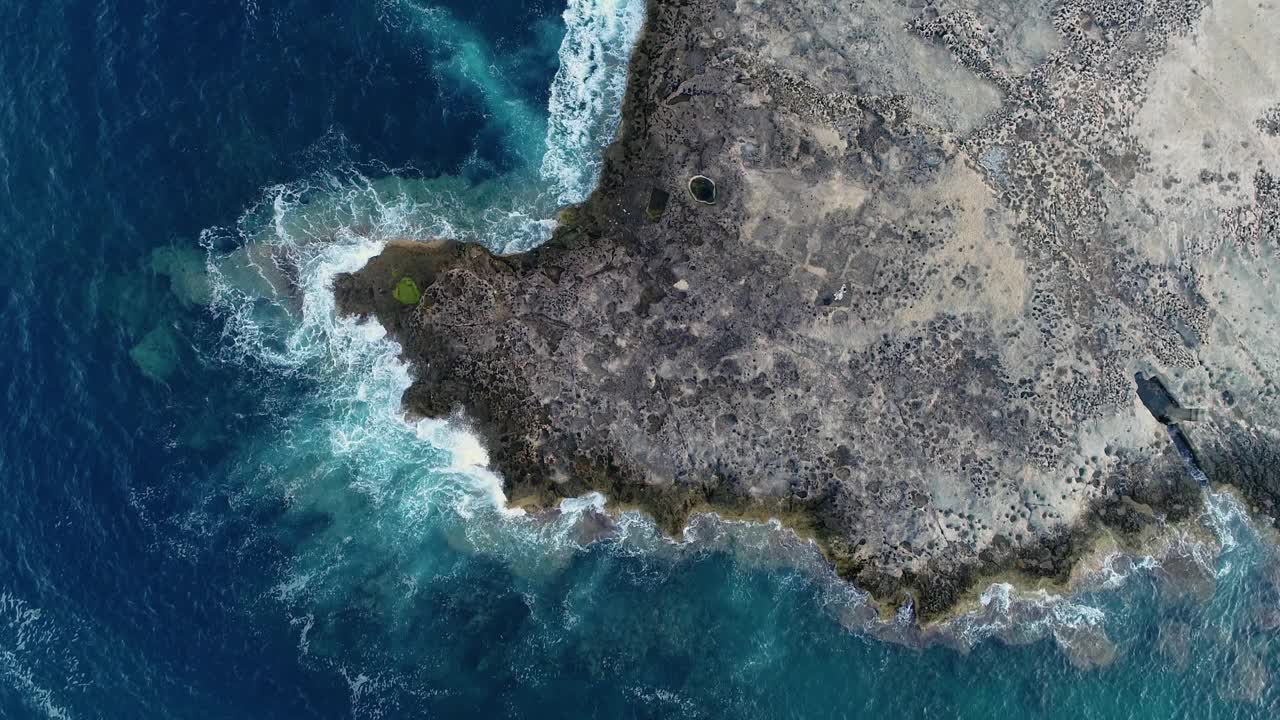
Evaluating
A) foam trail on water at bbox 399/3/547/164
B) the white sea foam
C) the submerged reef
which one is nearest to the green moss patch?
the submerged reef

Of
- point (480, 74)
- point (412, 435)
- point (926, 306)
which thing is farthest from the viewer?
point (480, 74)

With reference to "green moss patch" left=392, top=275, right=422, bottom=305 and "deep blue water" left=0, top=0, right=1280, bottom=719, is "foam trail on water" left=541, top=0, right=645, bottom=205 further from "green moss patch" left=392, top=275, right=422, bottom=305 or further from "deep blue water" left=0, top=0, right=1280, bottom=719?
"green moss patch" left=392, top=275, right=422, bottom=305

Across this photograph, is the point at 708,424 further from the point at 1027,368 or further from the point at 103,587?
the point at 103,587

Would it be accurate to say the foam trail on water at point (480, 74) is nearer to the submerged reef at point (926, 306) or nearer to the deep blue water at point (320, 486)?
the deep blue water at point (320, 486)

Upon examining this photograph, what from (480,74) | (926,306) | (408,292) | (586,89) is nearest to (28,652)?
(408,292)

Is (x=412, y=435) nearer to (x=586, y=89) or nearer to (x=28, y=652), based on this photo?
(x=586, y=89)

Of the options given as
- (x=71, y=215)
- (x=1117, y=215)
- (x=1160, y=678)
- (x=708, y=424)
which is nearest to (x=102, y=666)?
(x=71, y=215)
